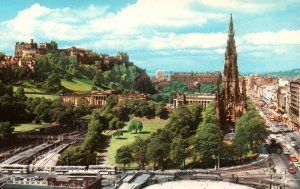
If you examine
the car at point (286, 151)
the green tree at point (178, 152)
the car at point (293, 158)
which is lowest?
the car at point (293, 158)

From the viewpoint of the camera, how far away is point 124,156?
284ft

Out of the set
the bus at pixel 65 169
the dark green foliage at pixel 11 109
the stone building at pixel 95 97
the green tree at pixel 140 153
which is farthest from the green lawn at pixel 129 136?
the stone building at pixel 95 97

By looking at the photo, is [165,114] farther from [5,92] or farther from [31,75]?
[31,75]

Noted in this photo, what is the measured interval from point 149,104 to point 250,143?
61874 millimetres

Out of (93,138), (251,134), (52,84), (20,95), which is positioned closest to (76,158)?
(93,138)

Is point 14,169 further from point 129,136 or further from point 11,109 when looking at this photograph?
point 11,109

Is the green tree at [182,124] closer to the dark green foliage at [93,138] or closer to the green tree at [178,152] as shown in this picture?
the dark green foliage at [93,138]

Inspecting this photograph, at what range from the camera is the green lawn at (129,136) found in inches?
4020

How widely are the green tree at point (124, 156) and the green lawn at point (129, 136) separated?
6930mm

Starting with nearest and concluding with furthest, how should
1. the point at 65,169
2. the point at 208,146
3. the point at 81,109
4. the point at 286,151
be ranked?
the point at 65,169
the point at 208,146
the point at 286,151
the point at 81,109

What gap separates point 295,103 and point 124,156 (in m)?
71.8

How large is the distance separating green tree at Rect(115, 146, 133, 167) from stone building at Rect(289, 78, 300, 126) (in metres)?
63.8

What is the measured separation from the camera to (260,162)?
88125 mm

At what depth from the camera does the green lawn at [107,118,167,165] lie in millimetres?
102113
